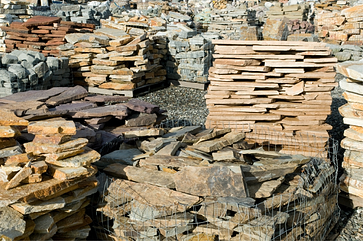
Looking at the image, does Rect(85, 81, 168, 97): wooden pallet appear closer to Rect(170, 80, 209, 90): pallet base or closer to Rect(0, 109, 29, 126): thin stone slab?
Rect(170, 80, 209, 90): pallet base

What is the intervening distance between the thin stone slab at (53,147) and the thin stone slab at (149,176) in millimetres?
903

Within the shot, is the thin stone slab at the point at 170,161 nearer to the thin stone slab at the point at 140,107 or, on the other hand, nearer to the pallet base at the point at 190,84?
the thin stone slab at the point at 140,107

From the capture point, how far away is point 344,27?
16.8m

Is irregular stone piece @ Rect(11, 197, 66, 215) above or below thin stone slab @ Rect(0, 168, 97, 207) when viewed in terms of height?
below

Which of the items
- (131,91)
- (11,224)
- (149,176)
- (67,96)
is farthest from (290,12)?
(11,224)

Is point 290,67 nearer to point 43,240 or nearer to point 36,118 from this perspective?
point 36,118

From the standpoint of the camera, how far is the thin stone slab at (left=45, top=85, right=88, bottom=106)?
7.18 metres

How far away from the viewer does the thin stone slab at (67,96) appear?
7.18 meters

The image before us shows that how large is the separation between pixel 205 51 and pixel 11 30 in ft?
24.0

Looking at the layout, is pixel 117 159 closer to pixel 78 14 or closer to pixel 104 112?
pixel 104 112

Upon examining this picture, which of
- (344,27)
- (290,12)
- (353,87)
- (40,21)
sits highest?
(290,12)

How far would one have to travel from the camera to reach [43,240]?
424cm

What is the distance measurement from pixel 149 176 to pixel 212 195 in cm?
97

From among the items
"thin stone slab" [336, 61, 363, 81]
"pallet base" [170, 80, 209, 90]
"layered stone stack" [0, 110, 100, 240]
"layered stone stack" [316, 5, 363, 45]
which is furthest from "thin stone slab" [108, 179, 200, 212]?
"layered stone stack" [316, 5, 363, 45]
